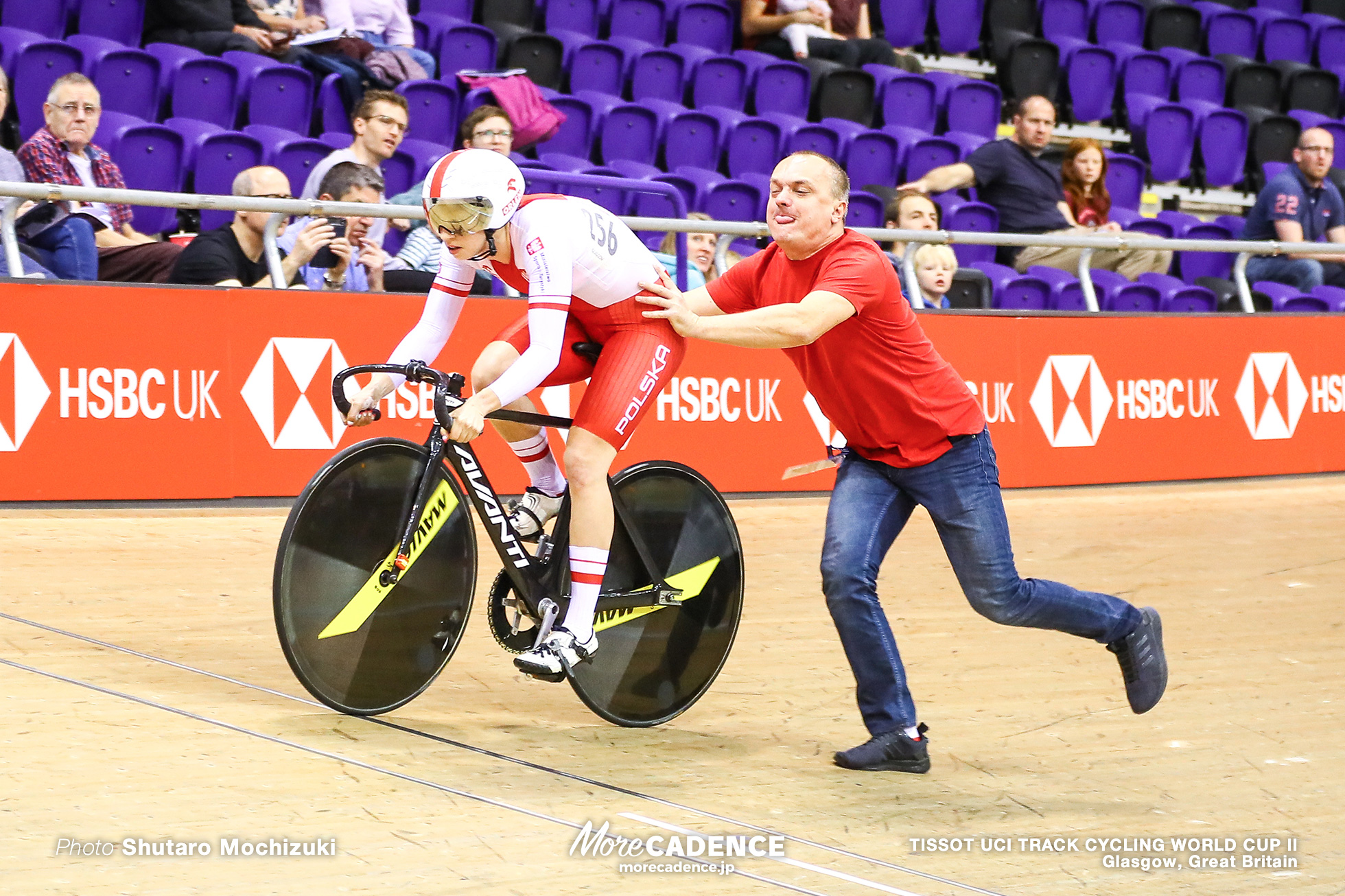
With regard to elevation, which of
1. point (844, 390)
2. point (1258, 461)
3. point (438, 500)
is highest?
point (844, 390)

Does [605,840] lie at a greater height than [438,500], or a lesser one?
lesser

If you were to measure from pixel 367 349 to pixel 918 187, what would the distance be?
446 centimetres

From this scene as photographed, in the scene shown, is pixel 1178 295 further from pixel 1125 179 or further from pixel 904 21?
pixel 904 21

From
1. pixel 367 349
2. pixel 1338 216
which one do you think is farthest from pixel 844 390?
pixel 1338 216

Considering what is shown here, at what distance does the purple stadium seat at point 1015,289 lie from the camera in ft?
33.0

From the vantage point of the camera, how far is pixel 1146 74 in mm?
14484

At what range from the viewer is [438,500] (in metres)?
4.39

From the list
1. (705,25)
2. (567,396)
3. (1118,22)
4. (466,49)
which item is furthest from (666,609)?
(1118,22)

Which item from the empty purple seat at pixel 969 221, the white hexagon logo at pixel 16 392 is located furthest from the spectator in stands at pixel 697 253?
the white hexagon logo at pixel 16 392

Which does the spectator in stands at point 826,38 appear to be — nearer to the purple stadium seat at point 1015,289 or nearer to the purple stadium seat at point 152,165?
the purple stadium seat at point 1015,289

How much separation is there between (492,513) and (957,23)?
1133 centimetres

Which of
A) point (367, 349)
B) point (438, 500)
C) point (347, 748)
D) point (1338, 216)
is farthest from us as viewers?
point (1338, 216)

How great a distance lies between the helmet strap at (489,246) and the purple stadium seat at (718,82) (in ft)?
26.0

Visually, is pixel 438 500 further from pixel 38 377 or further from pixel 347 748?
pixel 38 377
